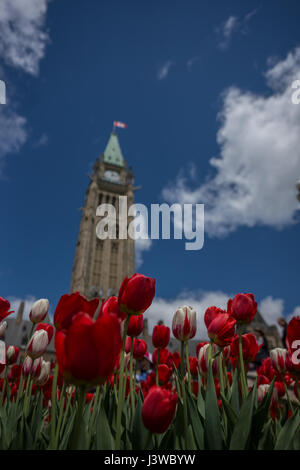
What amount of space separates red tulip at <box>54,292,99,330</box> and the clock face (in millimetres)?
54246

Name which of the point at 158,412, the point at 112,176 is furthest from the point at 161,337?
the point at 112,176

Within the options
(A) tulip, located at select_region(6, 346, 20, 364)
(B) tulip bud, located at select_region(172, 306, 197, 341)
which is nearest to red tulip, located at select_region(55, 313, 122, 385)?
(B) tulip bud, located at select_region(172, 306, 197, 341)

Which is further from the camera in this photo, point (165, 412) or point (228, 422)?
point (228, 422)

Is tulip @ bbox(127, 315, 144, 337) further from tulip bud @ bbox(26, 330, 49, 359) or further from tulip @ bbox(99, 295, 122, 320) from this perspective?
tulip bud @ bbox(26, 330, 49, 359)

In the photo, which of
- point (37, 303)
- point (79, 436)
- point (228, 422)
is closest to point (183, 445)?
point (228, 422)

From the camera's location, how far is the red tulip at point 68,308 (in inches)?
36.0

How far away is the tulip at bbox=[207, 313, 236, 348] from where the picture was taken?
1.29m

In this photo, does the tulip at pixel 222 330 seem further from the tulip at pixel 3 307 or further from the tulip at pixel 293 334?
the tulip at pixel 3 307

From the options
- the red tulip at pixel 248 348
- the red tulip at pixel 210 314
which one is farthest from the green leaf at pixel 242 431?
the red tulip at pixel 248 348

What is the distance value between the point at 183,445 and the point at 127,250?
145 ft

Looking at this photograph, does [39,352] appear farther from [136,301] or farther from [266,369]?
[266,369]

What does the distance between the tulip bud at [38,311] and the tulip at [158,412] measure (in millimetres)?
874

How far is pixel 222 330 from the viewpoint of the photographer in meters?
1.30
